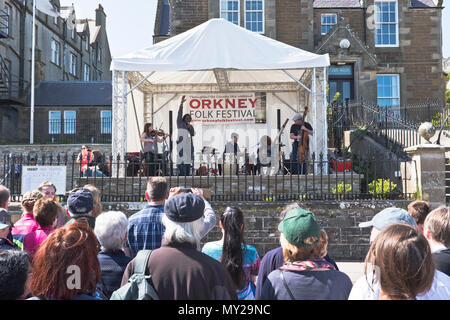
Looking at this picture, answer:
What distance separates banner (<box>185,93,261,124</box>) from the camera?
47.8 ft

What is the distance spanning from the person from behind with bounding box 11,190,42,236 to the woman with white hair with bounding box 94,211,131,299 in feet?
4.45

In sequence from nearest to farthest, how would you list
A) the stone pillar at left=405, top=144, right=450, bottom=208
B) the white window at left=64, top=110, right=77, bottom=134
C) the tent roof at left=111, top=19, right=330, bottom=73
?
the stone pillar at left=405, top=144, right=450, bottom=208 → the tent roof at left=111, top=19, right=330, bottom=73 → the white window at left=64, top=110, right=77, bottom=134

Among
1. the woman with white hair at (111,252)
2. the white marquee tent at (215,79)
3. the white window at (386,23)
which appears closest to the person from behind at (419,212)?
the woman with white hair at (111,252)

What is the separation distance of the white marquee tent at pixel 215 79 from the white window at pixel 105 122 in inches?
580

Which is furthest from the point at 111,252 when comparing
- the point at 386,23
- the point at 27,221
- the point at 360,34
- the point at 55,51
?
the point at 55,51

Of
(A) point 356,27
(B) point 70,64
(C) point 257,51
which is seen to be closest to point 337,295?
(C) point 257,51

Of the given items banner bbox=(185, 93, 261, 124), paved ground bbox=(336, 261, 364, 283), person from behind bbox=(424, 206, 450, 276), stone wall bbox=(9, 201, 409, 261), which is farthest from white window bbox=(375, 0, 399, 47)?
person from behind bbox=(424, 206, 450, 276)

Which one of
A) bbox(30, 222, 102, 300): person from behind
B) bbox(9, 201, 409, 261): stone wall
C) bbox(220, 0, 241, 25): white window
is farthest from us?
bbox(220, 0, 241, 25): white window

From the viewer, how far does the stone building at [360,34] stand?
2064 cm

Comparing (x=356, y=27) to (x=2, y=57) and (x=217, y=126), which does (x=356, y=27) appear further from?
(x=2, y=57)

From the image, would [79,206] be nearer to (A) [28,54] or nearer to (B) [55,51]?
(A) [28,54]

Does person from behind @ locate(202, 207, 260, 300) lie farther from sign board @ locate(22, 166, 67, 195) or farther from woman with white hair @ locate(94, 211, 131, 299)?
sign board @ locate(22, 166, 67, 195)

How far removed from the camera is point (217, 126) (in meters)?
14.8
